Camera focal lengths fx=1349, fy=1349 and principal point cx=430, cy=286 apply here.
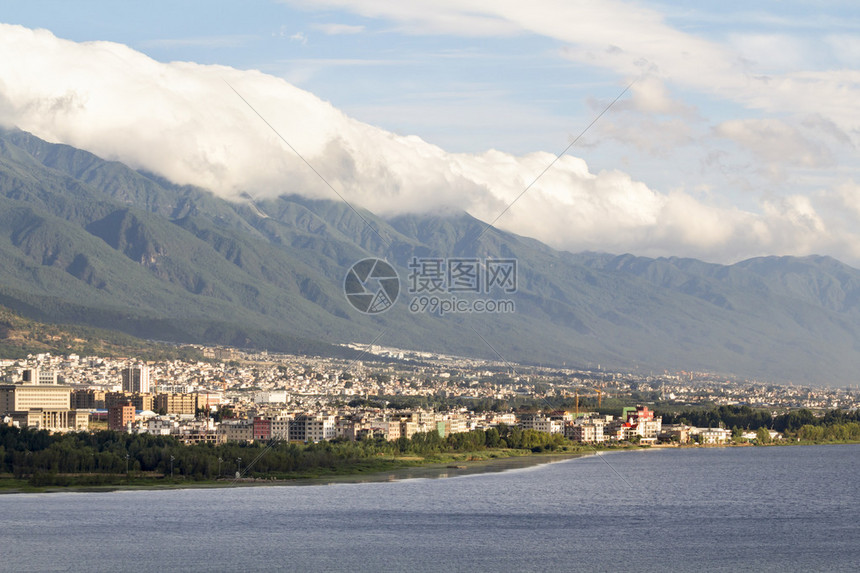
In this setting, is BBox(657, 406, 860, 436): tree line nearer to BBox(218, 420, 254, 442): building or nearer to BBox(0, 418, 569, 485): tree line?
BBox(218, 420, 254, 442): building

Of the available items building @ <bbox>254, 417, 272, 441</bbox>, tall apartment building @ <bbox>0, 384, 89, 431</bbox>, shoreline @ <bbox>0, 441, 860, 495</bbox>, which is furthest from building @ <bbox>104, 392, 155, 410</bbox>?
shoreline @ <bbox>0, 441, 860, 495</bbox>

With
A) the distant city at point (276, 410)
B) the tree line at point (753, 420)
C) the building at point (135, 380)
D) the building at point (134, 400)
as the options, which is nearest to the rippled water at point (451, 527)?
the distant city at point (276, 410)

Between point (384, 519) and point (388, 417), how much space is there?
53558 mm

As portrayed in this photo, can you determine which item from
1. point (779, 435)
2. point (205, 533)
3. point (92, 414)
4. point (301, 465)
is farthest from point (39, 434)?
point (779, 435)

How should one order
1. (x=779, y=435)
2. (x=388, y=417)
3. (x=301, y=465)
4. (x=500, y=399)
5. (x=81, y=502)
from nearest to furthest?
(x=81, y=502)
(x=301, y=465)
(x=388, y=417)
(x=779, y=435)
(x=500, y=399)

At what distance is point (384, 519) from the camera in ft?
189

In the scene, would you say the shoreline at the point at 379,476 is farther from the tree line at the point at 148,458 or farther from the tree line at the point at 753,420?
the tree line at the point at 753,420

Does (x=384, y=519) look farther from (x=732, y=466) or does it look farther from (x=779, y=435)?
(x=779, y=435)

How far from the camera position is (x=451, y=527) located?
182 feet

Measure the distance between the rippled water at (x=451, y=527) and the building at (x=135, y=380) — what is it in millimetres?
95520

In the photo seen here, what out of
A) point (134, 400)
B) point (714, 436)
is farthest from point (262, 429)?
point (714, 436)

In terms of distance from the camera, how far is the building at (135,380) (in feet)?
552

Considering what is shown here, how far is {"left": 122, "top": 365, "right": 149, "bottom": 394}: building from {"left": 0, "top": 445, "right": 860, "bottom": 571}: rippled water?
95.5 metres

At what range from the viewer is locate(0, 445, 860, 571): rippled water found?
155ft
